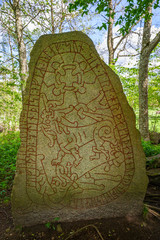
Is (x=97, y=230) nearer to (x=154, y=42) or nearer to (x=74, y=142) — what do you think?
(x=74, y=142)

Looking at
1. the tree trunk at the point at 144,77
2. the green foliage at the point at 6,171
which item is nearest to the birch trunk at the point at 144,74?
the tree trunk at the point at 144,77

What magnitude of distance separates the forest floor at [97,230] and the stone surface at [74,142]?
8 centimetres

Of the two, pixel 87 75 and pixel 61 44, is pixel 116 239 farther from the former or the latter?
pixel 61 44

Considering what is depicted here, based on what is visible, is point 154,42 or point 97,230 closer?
point 97,230

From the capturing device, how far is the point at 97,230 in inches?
66.7

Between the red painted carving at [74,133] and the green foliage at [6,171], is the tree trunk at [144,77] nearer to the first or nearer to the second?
the red painted carving at [74,133]

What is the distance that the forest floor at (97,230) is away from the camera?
167 cm

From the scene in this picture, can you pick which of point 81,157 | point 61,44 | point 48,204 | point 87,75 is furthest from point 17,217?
point 61,44

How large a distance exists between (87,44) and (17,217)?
2.18m

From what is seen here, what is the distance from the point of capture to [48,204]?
71.8 inches

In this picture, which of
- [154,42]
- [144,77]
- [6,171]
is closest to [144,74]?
[144,77]

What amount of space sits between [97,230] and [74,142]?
1.02 meters

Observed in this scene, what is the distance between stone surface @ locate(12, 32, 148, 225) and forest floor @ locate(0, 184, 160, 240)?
0.08m

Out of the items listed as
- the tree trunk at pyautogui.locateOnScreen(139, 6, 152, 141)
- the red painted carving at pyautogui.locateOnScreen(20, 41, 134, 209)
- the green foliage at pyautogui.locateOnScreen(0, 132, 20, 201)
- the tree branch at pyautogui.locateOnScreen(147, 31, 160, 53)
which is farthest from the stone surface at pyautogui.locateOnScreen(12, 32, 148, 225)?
the tree branch at pyautogui.locateOnScreen(147, 31, 160, 53)
